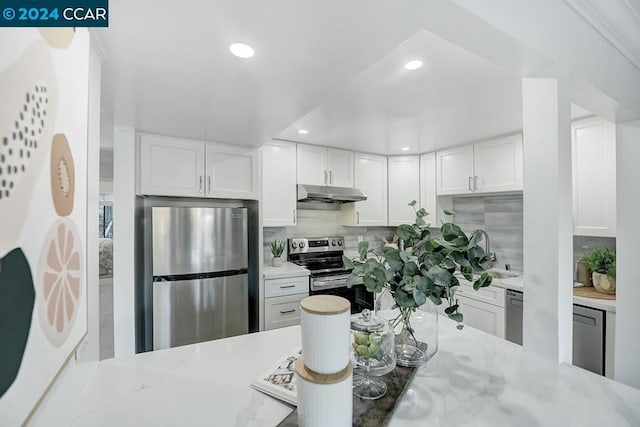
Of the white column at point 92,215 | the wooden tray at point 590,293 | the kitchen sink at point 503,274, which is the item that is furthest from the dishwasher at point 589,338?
the white column at point 92,215

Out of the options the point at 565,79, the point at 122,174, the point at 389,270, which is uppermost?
the point at 565,79

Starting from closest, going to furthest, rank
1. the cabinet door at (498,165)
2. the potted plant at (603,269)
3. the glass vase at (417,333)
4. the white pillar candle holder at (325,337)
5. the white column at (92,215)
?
1. the white pillar candle holder at (325,337)
2. the white column at (92,215)
3. the glass vase at (417,333)
4. the potted plant at (603,269)
5. the cabinet door at (498,165)

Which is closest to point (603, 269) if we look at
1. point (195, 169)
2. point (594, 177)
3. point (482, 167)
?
point (594, 177)

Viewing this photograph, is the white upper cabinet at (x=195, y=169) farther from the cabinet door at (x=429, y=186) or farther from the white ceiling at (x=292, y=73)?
the cabinet door at (x=429, y=186)

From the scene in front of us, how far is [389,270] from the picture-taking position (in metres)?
0.92

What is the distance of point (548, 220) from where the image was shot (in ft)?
3.56

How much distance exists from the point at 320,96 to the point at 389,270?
1021mm

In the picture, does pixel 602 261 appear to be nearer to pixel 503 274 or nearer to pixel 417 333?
pixel 503 274

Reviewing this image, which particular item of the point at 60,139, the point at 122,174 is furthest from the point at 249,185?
the point at 60,139

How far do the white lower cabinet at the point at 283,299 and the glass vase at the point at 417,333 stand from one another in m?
1.75

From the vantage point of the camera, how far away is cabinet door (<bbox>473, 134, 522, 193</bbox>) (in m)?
2.59

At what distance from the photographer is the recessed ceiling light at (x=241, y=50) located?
1065 millimetres

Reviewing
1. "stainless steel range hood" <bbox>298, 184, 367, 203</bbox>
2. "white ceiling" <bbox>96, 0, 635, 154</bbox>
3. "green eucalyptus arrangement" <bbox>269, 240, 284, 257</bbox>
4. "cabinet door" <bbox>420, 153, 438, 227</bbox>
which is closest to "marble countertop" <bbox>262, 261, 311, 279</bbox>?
"green eucalyptus arrangement" <bbox>269, 240, 284, 257</bbox>

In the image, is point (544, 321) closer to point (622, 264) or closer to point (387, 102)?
point (622, 264)
